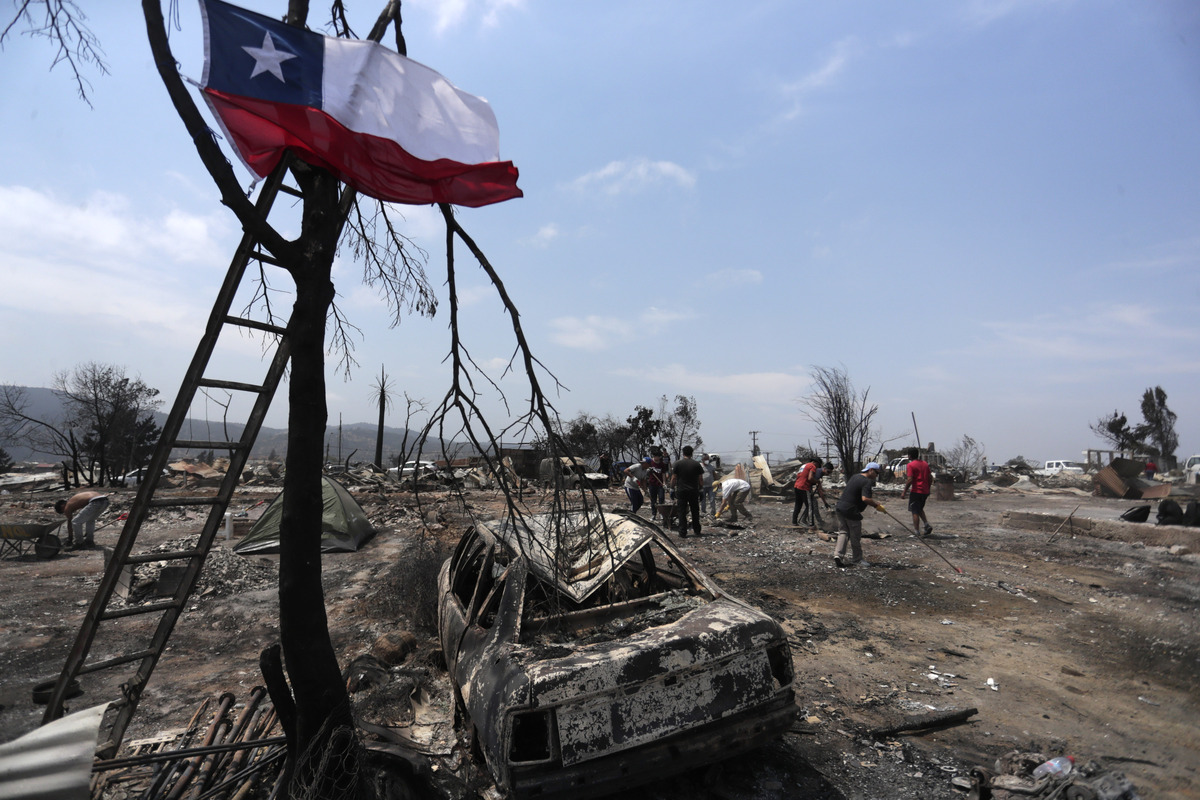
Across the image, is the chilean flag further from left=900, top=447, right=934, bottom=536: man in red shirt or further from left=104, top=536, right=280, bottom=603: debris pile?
left=900, top=447, right=934, bottom=536: man in red shirt

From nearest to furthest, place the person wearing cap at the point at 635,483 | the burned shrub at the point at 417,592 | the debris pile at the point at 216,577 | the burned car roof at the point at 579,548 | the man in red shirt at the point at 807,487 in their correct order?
the burned car roof at the point at 579,548
the burned shrub at the point at 417,592
the debris pile at the point at 216,577
the man in red shirt at the point at 807,487
the person wearing cap at the point at 635,483

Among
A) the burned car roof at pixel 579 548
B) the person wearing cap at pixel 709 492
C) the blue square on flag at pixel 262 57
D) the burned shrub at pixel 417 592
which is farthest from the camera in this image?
the person wearing cap at pixel 709 492

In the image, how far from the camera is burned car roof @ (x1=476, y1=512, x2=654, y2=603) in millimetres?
3404

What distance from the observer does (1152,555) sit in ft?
30.5

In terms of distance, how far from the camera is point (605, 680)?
2.86m

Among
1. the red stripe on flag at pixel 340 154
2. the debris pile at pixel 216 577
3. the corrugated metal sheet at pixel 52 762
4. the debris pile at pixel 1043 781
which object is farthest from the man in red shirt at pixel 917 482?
the corrugated metal sheet at pixel 52 762

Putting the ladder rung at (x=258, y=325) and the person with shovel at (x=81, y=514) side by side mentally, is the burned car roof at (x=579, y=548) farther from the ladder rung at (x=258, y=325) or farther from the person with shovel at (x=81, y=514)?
the person with shovel at (x=81, y=514)

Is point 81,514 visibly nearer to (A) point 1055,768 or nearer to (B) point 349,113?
(B) point 349,113

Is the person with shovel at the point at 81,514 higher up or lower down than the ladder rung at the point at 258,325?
lower down

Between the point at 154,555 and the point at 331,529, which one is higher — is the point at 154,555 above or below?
above

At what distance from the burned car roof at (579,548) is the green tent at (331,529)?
8190 millimetres

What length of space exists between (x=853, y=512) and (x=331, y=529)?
9.63 meters

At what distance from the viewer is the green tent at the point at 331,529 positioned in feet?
36.7

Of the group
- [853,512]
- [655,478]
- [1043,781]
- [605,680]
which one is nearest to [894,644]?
[1043,781]
